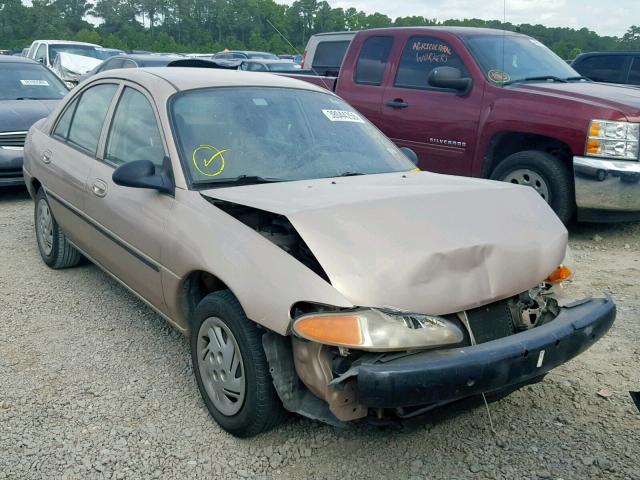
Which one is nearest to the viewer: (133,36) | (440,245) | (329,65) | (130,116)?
(440,245)

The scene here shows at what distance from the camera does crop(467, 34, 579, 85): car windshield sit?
22.3ft

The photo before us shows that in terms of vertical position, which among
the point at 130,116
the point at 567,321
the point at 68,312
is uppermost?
the point at 130,116

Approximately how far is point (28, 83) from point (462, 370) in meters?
8.14

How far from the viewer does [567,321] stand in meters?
2.87

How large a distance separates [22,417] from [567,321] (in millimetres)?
2535

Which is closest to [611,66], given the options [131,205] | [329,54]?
[329,54]

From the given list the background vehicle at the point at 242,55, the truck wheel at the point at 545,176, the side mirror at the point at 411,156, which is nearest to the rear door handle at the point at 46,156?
the side mirror at the point at 411,156

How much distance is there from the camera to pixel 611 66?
35.7 ft

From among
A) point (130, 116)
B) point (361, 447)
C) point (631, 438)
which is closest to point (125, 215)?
point (130, 116)

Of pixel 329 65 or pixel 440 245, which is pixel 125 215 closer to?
pixel 440 245

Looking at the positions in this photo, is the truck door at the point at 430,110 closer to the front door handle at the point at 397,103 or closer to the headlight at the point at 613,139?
the front door handle at the point at 397,103

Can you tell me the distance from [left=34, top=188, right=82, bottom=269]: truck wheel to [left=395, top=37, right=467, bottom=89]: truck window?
3.85 m

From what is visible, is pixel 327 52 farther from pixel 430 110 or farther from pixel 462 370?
pixel 462 370

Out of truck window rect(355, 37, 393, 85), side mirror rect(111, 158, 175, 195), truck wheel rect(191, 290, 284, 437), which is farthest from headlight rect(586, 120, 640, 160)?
truck wheel rect(191, 290, 284, 437)
